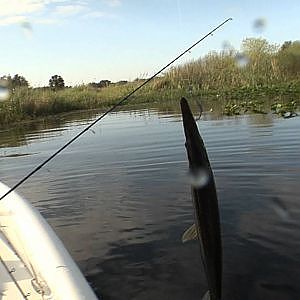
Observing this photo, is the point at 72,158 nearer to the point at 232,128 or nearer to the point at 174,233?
the point at 232,128

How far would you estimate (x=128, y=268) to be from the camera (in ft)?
16.1

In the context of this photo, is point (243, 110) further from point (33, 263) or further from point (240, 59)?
point (33, 263)

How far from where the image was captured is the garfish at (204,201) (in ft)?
5.95

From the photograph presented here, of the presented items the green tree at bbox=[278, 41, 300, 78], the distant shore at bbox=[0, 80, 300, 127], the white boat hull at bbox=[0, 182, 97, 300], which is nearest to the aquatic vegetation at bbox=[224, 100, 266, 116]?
the distant shore at bbox=[0, 80, 300, 127]

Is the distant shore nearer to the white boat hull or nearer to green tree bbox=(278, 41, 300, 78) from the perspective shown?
green tree bbox=(278, 41, 300, 78)

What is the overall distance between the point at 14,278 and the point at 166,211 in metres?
3.14

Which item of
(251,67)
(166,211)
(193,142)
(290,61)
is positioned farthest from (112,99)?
(193,142)

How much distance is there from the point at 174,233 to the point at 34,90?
27374mm

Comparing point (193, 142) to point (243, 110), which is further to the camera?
point (243, 110)

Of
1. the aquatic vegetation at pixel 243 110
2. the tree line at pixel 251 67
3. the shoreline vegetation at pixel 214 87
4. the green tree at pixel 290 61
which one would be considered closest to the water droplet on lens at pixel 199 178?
the aquatic vegetation at pixel 243 110

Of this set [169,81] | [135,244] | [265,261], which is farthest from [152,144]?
[169,81]

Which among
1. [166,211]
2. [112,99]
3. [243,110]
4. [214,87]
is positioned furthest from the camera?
[112,99]

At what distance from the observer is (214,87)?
33719mm

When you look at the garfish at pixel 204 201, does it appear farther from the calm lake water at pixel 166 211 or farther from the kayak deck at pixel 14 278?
the calm lake water at pixel 166 211
